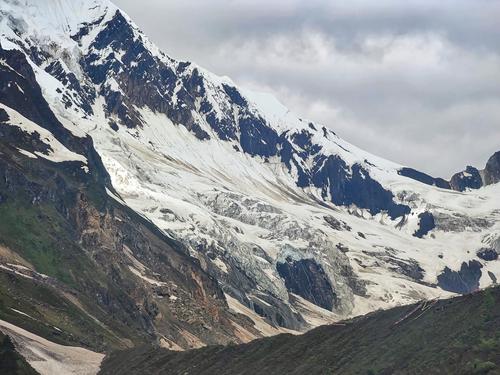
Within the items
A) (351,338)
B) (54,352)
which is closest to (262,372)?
(351,338)

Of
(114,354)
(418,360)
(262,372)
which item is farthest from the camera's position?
(114,354)

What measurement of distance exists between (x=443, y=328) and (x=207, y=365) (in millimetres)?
47894

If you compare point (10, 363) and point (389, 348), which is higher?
point (389, 348)

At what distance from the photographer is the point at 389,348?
295 ft

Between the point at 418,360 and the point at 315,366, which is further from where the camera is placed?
the point at 315,366

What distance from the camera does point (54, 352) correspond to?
17350 cm

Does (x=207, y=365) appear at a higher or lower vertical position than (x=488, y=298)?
lower

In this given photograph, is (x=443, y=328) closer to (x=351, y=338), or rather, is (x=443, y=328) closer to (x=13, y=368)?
(x=351, y=338)

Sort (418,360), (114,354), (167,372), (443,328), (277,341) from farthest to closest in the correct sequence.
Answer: (114,354), (167,372), (277,341), (443,328), (418,360)

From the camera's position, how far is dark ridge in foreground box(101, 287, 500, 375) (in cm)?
7681

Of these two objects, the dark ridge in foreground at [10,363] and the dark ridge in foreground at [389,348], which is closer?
the dark ridge in foreground at [389,348]

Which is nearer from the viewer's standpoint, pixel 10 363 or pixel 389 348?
pixel 389 348

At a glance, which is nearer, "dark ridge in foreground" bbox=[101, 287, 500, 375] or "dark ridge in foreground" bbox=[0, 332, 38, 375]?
"dark ridge in foreground" bbox=[101, 287, 500, 375]

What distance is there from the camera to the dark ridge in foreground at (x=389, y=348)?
7681cm
